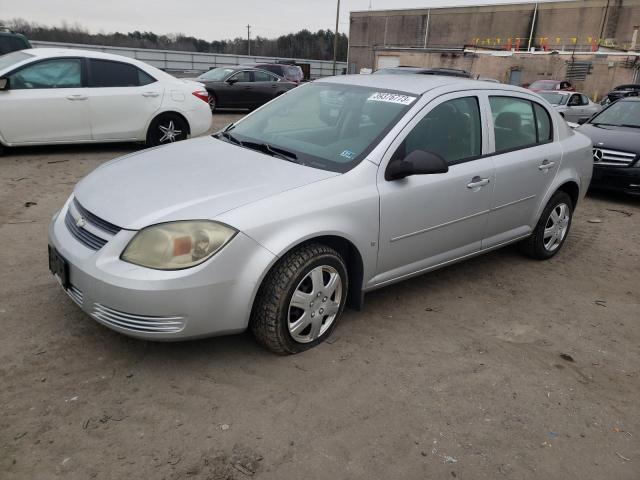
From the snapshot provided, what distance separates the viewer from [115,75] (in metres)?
7.90

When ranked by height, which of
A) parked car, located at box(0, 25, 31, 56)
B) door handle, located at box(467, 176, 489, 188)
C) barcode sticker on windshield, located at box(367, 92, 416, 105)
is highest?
parked car, located at box(0, 25, 31, 56)

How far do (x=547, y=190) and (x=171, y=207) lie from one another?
3420mm

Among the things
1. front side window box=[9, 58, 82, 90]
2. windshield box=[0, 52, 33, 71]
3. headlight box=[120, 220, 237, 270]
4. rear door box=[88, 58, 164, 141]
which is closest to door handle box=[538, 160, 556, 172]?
headlight box=[120, 220, 237, 270]

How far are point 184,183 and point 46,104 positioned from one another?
5265 mm

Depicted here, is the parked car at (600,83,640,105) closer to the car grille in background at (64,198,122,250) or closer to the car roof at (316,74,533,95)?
the car roof at (316,74,533,95)

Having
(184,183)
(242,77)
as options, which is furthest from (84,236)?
(242,77)

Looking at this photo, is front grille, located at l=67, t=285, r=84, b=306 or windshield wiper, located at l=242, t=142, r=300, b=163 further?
windshield wiper, located at l=242, t=142, r=300, b=163

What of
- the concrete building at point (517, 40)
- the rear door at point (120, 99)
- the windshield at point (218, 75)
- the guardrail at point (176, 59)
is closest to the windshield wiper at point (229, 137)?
the rear door at point (120, 99)

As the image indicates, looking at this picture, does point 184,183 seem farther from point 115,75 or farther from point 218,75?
point 218,75

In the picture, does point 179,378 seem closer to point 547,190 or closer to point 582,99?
point 547,190

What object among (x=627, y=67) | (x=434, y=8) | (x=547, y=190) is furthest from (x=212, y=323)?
(x=434, y=8)

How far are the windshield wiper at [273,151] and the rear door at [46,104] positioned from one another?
4.74 metres

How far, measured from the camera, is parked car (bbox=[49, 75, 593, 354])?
9.10ft

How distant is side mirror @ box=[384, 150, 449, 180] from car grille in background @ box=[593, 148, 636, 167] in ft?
18.2
